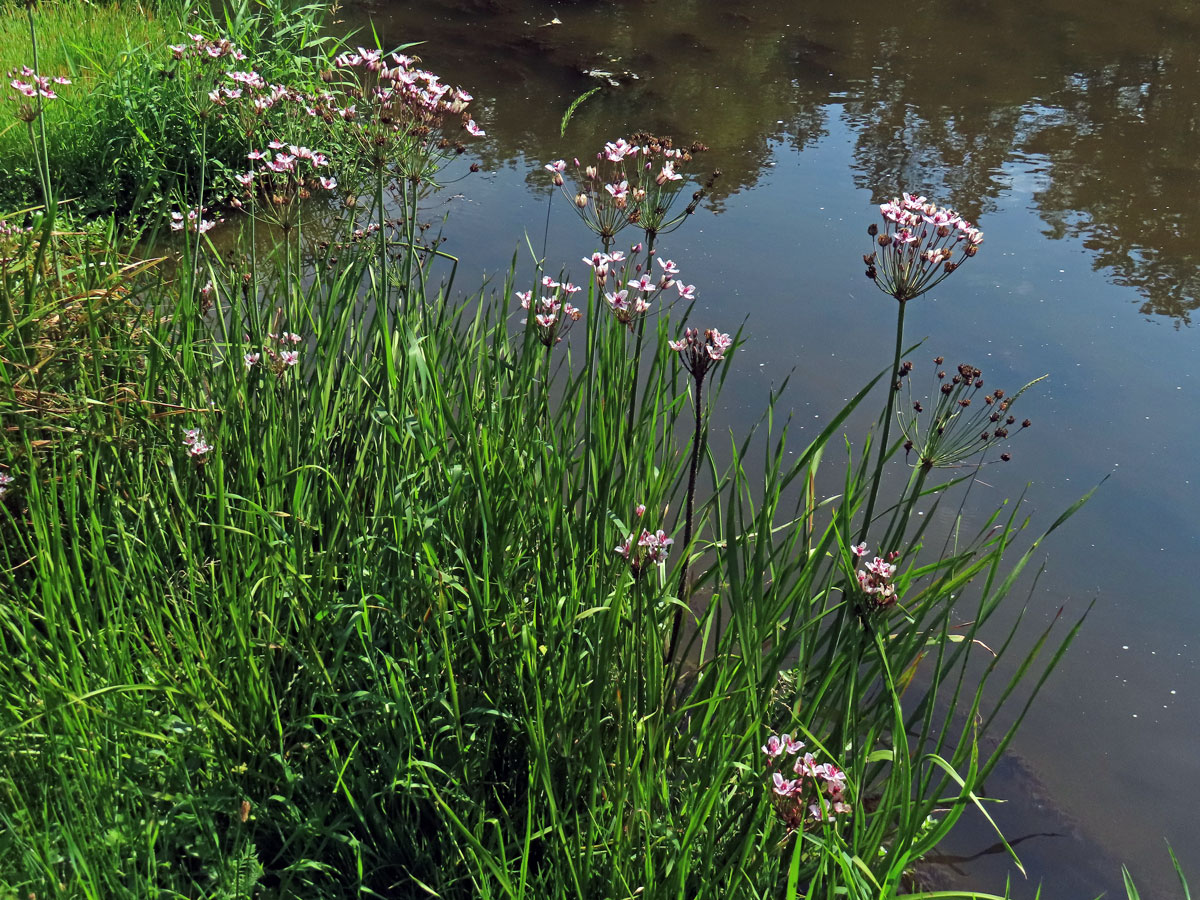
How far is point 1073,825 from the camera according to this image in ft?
7.32

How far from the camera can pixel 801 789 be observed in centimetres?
137

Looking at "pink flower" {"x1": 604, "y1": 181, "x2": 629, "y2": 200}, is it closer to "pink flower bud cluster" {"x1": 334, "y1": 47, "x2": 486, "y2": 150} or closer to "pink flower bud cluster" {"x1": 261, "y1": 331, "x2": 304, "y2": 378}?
"pink flower bud cluster" {"x1": 334, "y1": 47, "x2": 486, "y2": 150}

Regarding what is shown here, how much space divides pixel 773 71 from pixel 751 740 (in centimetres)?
639

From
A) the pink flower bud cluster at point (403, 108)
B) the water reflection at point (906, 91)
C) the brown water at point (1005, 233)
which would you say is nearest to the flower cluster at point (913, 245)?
the pink flower bud cluster at point (403, 108)

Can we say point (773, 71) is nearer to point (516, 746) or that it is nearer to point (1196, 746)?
point (1196, 746)

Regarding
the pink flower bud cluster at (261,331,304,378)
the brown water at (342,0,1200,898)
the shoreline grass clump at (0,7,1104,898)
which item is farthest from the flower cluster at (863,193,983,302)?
the brown water at (342,0,1200,898)

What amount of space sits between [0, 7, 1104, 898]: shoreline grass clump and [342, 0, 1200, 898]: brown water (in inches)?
29.3

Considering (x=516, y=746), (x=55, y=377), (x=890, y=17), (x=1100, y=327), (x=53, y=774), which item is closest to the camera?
(x=53, y=774)

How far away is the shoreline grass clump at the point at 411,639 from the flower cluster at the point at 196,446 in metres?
0.01

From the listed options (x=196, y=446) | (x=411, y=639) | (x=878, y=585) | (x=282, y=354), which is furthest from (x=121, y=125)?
(x=878, y=585)

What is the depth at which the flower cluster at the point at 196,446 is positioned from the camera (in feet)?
6.06

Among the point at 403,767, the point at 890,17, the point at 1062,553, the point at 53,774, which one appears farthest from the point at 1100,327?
the point at 890,17

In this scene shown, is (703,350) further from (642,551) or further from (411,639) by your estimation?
(411,639)

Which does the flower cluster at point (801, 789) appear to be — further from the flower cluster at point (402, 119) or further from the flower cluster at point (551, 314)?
the flower cluster at point (402, 119)
